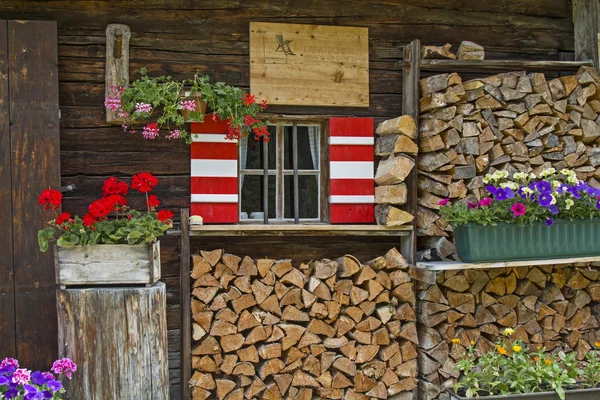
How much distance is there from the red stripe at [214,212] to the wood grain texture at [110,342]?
1.02 metres

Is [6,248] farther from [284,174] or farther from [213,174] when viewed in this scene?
[284,174]

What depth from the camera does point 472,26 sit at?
583 centimetres

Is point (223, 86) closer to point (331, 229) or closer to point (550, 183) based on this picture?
point (331, 229)

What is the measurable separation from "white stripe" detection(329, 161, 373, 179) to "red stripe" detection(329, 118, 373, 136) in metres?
0.22

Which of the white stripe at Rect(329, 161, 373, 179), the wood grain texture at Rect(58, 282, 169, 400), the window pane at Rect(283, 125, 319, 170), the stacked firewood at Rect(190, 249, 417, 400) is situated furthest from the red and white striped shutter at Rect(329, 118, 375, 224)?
the wood grain texture at Rect(58, 282, 169, 400)

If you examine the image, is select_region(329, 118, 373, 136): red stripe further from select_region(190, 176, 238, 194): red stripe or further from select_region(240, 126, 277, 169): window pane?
select_region(190, 176, 238, 194): red stripe

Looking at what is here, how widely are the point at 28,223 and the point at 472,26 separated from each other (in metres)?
3.71

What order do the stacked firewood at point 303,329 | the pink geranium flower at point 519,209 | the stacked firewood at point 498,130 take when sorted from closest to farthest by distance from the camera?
1. the pink geranium flower at point 519,209
2. the stacked firewood at point 303,329
3. the stacked firewood at point 498,130

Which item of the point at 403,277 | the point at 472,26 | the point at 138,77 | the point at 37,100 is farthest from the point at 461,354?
the point at 37,100

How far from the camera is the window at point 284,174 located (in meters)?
5.58

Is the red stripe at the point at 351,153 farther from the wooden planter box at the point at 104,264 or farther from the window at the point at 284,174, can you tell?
the wooden planter box at the point at 104,264

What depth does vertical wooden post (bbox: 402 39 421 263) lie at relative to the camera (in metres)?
5.42

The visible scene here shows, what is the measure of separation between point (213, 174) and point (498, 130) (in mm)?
2180

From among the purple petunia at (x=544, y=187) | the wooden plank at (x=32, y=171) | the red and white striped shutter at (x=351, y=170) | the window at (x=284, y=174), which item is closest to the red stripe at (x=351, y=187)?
the red and white striped shutter at (x=351, y=170)
